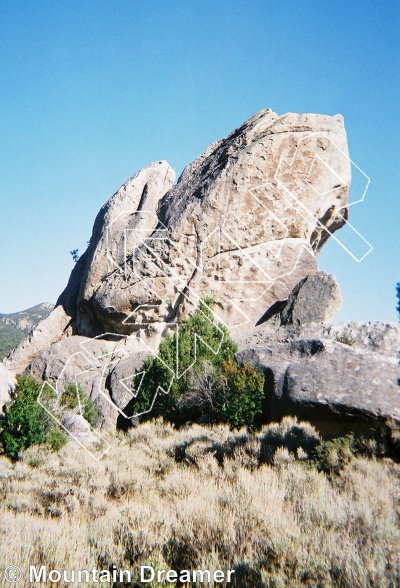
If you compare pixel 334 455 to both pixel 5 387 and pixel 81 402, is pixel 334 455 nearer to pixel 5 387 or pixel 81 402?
pixel 5 387

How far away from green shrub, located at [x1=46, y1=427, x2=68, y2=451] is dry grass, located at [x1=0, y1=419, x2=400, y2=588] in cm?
222

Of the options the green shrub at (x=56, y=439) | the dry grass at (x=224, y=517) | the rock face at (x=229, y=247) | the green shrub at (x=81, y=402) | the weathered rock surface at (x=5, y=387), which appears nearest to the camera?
the dry grass at (x=224, y=517)

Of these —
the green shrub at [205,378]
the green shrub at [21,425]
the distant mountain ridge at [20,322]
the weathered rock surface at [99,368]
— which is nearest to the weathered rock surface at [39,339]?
the weathered rock surface at [99,368]

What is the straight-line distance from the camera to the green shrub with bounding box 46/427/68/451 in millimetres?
11023

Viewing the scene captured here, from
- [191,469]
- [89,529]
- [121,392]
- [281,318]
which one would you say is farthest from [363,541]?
[121,392]

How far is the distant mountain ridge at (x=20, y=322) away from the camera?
60.0 meters

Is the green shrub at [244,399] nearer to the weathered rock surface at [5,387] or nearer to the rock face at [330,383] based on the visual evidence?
the rock face at [330,383]

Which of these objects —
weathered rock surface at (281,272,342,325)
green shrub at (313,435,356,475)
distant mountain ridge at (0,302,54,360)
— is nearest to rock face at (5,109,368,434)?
weathered rock surface at (281,272,342,325)

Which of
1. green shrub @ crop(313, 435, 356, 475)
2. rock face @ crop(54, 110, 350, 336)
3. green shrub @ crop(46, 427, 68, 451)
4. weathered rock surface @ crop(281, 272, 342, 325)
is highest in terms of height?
rock face @ crop(54, 110, 350, 336)

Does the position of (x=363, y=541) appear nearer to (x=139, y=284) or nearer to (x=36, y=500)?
(x=36, y=500)

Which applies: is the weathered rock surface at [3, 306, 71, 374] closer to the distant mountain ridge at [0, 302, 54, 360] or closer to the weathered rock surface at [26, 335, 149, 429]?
the weathered rock surface at [26, 335, 149, 429]

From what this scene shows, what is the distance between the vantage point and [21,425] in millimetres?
10945

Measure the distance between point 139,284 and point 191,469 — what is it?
49.5ft

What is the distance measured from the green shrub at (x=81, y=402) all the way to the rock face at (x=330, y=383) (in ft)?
22.8
